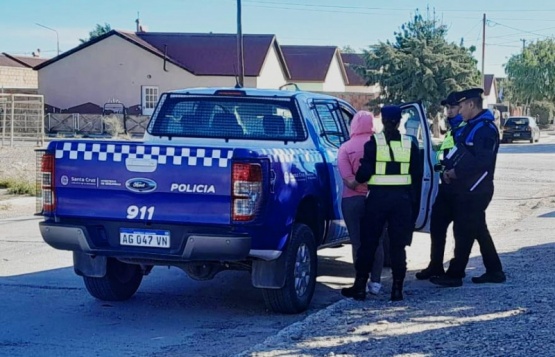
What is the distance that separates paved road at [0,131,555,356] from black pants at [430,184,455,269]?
1076mm

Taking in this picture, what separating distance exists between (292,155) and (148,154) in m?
1.32

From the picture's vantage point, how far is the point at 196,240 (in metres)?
7.11

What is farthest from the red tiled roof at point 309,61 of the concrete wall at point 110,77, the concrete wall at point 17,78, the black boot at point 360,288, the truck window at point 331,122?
the black boot at point 360,288

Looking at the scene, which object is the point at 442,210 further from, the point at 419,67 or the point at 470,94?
the point at 419,67

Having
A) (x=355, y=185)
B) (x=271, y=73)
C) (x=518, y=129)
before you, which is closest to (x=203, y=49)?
(x=271, y=73)

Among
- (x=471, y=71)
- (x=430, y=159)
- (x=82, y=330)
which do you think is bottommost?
(x=82, y=330)

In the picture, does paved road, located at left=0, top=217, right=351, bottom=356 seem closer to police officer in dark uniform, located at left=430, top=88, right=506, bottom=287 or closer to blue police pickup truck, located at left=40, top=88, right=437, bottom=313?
blue police pickup truck, located at left=40, top=88, right=437, bottom=313

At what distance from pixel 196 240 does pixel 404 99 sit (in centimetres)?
3956

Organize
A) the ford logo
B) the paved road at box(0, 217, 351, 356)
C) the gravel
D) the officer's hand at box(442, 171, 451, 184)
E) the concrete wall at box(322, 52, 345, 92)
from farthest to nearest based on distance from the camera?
the concrete wall at box(322, 52, 345, 92), the officer's hand at box(442, 171, 451, 184), the ford logo, the paved road at box(0, 217, 351, 356), the gravel

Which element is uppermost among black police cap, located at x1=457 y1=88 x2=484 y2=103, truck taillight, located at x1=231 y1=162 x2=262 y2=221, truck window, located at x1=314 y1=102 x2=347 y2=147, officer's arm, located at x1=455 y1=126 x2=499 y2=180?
black police cap, located at x1=457 y1=88 x2=484 y2=103

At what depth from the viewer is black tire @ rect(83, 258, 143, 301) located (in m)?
8.27

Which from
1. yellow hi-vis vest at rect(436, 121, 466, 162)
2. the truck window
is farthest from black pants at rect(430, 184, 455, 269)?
the truck window

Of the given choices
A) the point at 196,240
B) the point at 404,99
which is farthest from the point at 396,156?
the point at 404,99

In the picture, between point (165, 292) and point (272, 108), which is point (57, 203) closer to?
point (165, 292)
